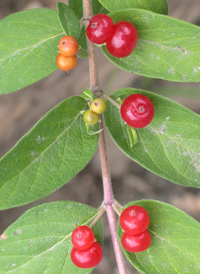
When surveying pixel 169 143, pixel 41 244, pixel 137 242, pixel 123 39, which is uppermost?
pixel 123 39

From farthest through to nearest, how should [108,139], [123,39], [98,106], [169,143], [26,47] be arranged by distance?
[108,139], [26,47], [169,143], [98,106], [123,39]

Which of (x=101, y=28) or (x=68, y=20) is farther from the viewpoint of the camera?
(x=68, y=20)

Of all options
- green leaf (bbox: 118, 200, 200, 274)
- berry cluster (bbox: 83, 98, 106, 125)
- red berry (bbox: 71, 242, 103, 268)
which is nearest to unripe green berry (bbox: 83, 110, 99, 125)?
berry cluster (bbox: 83, 98, 106, 125)

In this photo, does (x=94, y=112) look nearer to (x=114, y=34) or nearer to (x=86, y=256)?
(x=114, y=34)

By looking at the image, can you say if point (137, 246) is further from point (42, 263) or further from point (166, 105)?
point (166, 105)

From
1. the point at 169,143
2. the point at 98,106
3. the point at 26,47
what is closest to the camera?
the point at 98,106

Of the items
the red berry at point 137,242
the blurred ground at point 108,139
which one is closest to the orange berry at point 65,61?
the red berry at point 137,242

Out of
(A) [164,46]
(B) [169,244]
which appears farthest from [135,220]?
(A) [164,46]

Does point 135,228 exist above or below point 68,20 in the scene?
below
